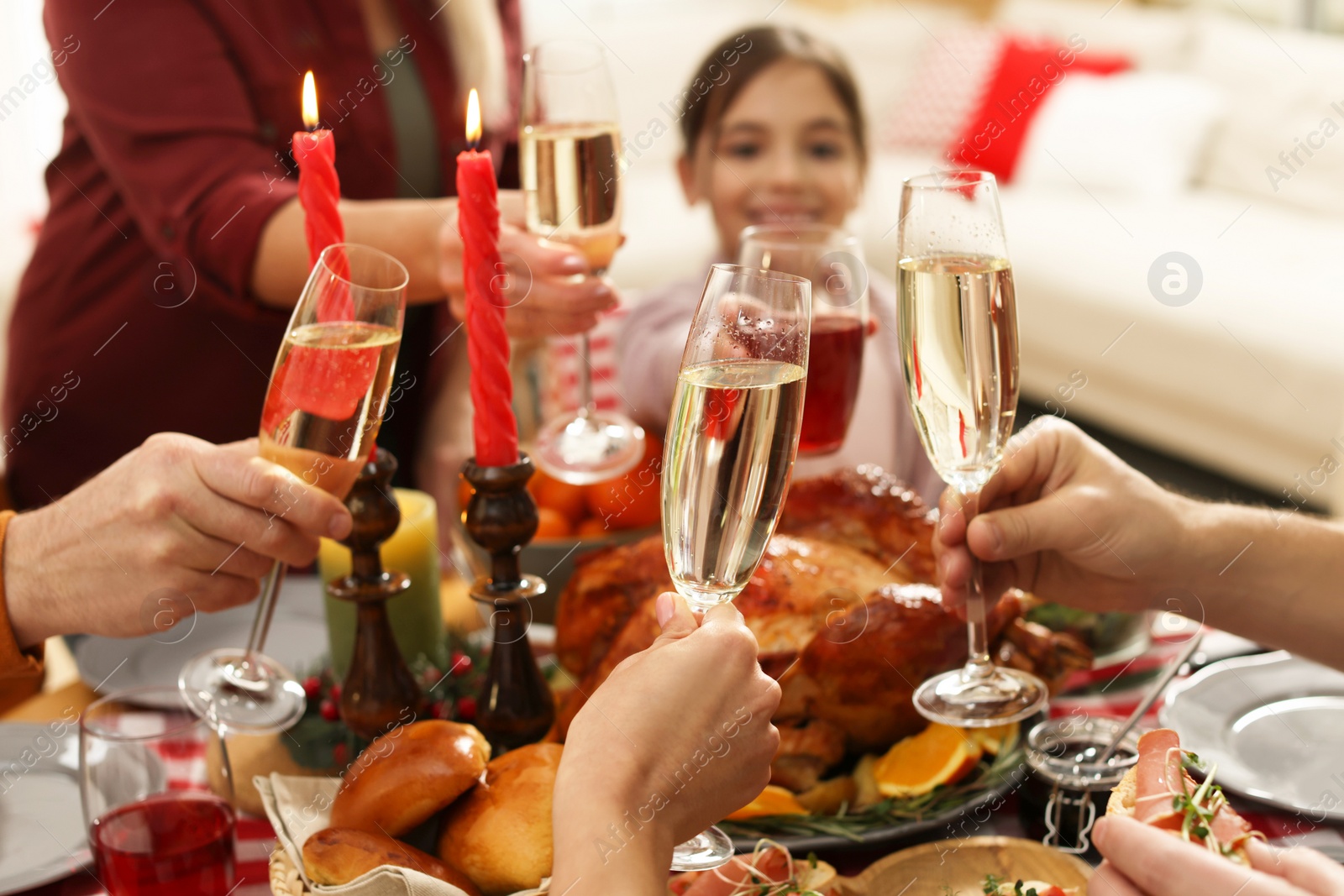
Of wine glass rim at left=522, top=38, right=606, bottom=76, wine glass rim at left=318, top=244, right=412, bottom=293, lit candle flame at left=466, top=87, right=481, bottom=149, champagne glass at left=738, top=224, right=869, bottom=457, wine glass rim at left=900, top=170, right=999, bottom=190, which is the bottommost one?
champagne glass at left=738, top=224, right=869, bottom=457

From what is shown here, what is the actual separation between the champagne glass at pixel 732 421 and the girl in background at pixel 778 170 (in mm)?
1183

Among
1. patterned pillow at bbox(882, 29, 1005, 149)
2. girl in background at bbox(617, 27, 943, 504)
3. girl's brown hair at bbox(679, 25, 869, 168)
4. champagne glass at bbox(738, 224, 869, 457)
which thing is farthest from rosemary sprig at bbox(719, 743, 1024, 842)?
patterned pillow at bbox(882, 29, 1005, 149)

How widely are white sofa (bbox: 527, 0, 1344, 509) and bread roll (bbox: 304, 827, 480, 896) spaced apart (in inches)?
100

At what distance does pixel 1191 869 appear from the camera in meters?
0.60

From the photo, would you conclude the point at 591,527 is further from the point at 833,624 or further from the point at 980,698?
the point at 980,698

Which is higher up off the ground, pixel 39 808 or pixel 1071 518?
pixel 1071 518

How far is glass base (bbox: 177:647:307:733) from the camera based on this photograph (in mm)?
987

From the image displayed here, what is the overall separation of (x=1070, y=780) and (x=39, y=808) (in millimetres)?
790

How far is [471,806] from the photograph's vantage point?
84cm

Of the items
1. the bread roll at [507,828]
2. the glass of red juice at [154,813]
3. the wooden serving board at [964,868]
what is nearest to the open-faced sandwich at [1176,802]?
the wooden serving board at [964,868]

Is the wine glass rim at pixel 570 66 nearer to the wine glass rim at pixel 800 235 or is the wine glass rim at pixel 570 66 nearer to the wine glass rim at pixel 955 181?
the wine glass rim at pixel 800 235

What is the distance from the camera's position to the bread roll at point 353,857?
77 centimetres

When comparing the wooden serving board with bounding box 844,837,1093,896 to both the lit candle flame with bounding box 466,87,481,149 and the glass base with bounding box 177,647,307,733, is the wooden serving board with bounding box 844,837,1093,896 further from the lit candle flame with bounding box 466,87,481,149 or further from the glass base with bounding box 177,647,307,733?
the lit candle flame with bounding box 466,87,481,149

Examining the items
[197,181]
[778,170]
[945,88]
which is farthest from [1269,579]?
[945,88]
